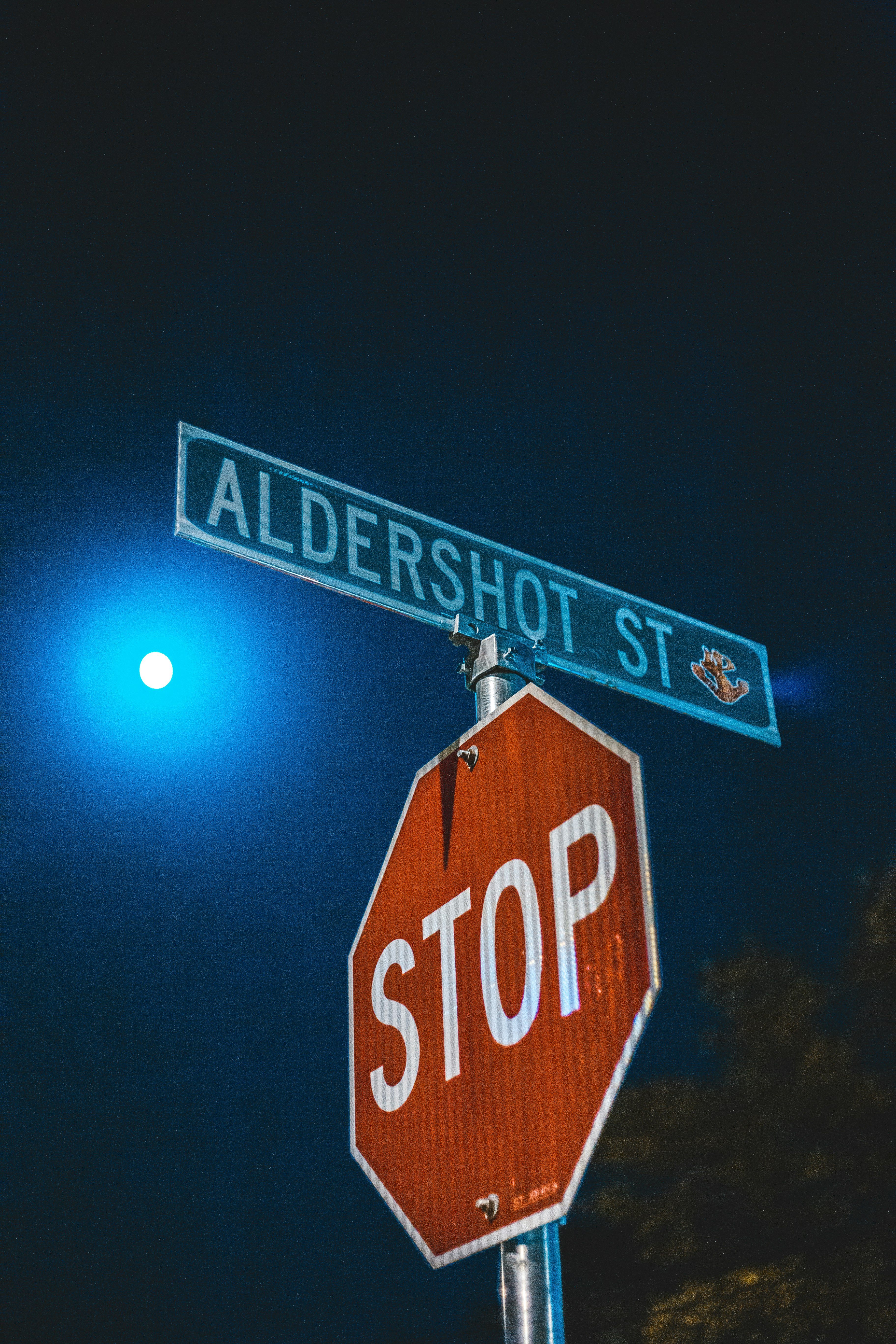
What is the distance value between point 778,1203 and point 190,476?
10.6 m

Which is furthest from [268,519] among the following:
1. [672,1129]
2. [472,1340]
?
[472,1340]

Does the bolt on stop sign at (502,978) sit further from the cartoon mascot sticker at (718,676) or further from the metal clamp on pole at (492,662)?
the cartoon mascot sticker at (718,676)

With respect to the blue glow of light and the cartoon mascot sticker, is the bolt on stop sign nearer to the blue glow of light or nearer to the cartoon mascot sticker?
the cartoon mascot sticker

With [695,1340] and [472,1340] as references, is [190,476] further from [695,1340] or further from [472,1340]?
[472,1340]

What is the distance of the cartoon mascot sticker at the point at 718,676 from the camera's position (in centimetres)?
294

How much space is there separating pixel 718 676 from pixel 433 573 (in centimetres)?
75

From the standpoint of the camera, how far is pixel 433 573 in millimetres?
Answer: 2674

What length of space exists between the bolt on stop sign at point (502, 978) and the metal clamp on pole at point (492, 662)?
185 millimetres

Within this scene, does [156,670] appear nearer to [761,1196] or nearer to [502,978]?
[761,1196]

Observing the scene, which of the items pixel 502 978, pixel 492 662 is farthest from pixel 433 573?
pixel 502 978

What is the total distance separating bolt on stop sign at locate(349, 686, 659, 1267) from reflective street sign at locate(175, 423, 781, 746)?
0.46 m

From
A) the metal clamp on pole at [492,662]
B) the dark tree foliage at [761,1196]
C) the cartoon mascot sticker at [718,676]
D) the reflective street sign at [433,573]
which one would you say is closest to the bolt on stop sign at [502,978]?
the metal clamp on pole at [492,662]

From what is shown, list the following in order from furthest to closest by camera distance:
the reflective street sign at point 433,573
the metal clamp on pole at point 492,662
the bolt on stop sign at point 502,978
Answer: the reflective street sign at point 433,573, the metal clamp on pole at point 492,662, the bolt on stop sign at point 502,978

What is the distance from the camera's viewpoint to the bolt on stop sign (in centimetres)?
171
